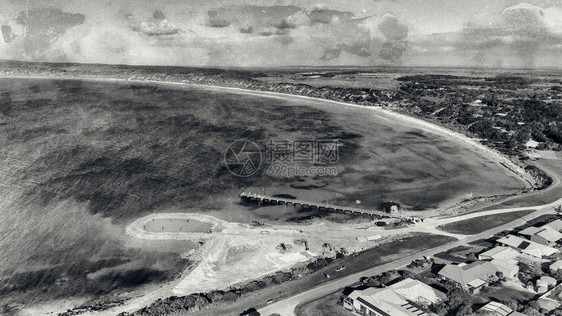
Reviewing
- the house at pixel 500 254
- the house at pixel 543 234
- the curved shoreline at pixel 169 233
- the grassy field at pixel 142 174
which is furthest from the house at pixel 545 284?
the curved shoreline at pixel 169 233

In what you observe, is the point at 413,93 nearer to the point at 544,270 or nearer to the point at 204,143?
the point at 204,143

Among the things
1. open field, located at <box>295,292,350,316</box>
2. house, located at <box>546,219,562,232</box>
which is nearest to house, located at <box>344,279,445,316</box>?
open field, located at <box>295,292,350,316</box>

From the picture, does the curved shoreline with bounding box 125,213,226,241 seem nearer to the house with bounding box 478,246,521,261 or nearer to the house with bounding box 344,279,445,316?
the house with bounding box 344,279,445,316

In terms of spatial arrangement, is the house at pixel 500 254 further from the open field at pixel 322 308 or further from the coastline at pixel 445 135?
the open field at pixel 322 308

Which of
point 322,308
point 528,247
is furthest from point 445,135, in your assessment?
point 322,308

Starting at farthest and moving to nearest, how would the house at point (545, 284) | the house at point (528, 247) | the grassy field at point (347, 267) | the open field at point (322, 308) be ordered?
the house at point (528, 247)
the house at point (545, 284)
the grassy field at point (347, 267)
the open field at point (322, 308)

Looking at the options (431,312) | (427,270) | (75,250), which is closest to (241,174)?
(75,250)

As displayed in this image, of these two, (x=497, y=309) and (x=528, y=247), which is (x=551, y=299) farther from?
(x=528, y=247)
